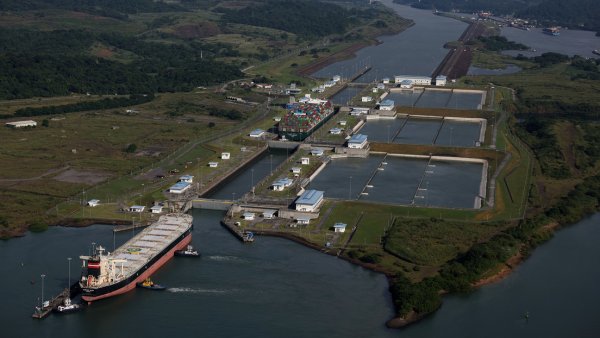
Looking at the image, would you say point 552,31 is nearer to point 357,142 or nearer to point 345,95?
point 345,95

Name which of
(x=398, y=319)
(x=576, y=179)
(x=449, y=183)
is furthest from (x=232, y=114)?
(x=398, y=319)

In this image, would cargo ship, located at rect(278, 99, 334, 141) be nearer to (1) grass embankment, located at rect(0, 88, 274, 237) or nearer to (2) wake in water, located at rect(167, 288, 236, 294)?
(1) grass embankment, located at rect(0, 88, 274, 237)

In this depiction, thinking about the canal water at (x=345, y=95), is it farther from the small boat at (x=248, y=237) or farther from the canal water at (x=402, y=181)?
the small boat at (x=248, y=237)

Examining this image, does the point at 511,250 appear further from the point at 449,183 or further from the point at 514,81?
the point at 514,81

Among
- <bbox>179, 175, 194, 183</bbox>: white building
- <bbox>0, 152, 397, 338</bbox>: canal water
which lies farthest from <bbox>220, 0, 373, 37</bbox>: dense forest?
<bbox>0, 152, 397, 338</bbox>: canal water

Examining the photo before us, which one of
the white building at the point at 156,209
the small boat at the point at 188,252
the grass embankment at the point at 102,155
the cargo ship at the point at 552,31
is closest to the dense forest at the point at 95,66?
the grass embankment at the point at 102,155

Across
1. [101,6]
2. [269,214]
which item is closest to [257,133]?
[269,214]
